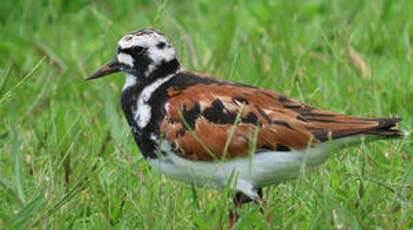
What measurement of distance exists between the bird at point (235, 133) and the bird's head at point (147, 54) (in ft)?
0.41

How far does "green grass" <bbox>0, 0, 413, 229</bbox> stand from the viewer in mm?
4148

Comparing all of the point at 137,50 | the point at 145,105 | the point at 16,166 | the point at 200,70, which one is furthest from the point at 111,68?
the point at 200,70

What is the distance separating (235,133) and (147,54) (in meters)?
0.74

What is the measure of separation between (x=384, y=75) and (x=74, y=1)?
367cm

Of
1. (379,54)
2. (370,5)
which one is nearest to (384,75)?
(379,54)

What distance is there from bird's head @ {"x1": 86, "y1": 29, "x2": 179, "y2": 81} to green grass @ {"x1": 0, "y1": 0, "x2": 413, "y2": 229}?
500 mm

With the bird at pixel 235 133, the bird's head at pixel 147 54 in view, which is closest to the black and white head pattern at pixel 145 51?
the bird's head at pixel 147 54

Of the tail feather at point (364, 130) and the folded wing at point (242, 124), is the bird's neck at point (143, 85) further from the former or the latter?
the tail feather at point (364, 130)

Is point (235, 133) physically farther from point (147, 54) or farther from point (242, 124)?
point (147, 54)

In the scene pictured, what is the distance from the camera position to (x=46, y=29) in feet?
26.8

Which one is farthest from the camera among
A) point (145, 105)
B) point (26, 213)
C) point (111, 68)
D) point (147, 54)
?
point (111, 68)

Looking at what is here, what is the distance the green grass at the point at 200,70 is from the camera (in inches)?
163

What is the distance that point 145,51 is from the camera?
448 cm

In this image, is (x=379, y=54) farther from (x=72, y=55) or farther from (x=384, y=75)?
(x=72, y=55)
